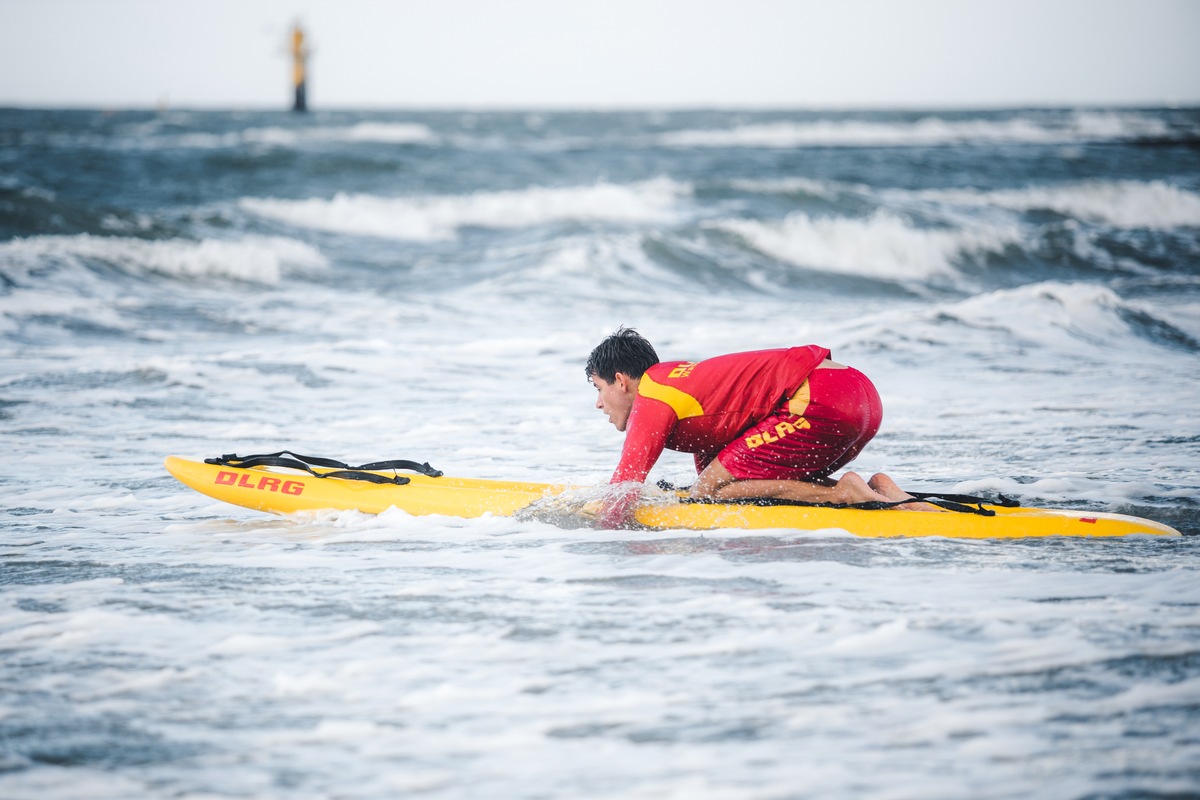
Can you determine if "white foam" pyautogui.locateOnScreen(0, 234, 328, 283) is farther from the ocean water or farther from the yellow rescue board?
the yellow rescue board

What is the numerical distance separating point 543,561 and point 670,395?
79 centimetres

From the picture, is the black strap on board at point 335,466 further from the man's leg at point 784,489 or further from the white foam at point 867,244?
the white foam at point 867,244

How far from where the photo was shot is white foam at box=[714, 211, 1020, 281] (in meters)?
16.4

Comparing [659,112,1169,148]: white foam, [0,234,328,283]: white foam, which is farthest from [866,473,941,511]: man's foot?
[659,112,1169,148]: white foam

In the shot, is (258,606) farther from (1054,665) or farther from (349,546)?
(1054,665)

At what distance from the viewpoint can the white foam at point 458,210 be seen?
63.7 feet

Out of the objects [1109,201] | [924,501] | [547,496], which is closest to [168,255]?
[547,496]

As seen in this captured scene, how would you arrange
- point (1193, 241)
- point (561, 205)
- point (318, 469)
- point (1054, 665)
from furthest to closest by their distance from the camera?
point (561, 205)
point (1193, 241)
point (318, 469)
point (1054, 665)

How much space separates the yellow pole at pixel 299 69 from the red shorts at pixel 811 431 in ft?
181

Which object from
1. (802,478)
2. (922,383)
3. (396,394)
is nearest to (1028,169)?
(922,383)

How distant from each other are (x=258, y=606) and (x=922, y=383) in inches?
221

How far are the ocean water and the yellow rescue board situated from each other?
9 centimetres

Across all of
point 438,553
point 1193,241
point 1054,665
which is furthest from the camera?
point 1193,241

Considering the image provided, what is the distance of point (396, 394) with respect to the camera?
789cm
